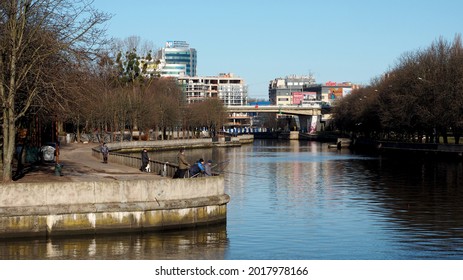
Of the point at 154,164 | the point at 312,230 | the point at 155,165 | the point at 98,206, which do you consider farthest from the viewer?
the point at 154,164

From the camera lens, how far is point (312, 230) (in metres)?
40.0

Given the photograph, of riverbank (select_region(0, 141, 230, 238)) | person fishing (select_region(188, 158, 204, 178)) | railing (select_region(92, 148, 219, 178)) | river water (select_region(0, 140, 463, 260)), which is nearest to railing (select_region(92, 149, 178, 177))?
railing (select_region(92, 148, 219, 178))

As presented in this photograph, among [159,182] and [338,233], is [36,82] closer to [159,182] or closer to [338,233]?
[159,182]

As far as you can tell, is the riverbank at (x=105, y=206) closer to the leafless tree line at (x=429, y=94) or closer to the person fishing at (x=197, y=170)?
the person fishing at (x=197, y=170)

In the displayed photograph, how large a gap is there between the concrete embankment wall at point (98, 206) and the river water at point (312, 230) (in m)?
0.58

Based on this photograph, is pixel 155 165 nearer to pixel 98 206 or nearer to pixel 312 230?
pixel 312 230

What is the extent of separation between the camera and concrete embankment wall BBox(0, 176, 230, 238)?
115 feet

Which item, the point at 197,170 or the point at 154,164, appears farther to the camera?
the point at 154,164

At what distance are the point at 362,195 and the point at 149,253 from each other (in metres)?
26.7

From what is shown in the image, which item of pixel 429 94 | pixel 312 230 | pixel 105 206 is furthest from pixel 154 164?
pixel 429 94

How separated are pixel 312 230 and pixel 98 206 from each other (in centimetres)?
978

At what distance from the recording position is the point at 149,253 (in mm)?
32875

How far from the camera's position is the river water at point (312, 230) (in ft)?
109

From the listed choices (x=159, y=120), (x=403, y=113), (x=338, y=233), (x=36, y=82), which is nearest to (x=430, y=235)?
(x=338, y=233)
